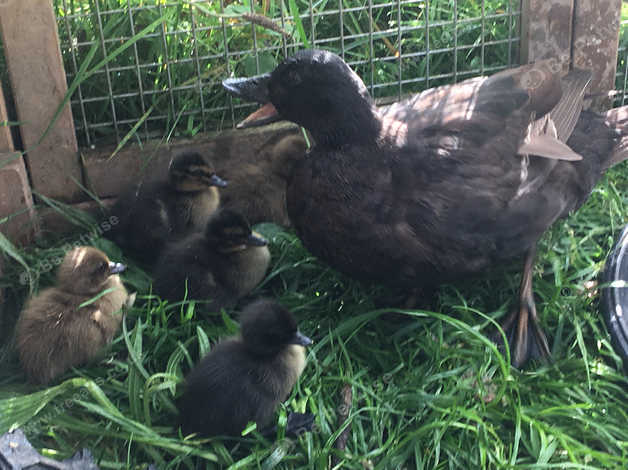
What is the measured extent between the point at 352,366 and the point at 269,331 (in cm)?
49

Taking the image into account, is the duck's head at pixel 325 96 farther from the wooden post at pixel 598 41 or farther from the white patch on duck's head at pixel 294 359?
the wooden post at pixel 598 41

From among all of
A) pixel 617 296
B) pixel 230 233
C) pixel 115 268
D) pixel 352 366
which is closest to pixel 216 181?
pixel 230 233

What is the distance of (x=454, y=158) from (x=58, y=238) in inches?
69.4

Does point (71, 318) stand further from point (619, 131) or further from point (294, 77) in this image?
point (619, 131)

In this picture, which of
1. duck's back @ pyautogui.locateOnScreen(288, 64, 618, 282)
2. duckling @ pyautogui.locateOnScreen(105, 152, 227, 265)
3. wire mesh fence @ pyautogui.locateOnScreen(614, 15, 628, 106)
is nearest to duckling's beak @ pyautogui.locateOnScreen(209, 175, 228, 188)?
duckling @ pyautogui.locateOnScreen(105, 152, 227, 265)

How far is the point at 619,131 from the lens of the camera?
142 inches

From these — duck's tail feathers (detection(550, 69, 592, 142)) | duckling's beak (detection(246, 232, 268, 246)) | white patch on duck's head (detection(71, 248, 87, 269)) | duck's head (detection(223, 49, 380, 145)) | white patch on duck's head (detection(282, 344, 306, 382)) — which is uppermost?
duck's head (detection(223, 49, 380, 145))

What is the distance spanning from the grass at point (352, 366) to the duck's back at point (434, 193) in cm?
22

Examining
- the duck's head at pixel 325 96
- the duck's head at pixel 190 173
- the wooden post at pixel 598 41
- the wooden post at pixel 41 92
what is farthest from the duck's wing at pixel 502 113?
the wooden post at pixel 41 92

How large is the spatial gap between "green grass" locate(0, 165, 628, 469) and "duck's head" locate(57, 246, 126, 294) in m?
0.20

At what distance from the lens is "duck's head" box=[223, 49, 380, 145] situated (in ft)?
9.96

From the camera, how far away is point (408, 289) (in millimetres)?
3266

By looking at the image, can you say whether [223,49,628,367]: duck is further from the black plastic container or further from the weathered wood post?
the weathered wood post

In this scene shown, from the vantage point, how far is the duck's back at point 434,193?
9.73ft
